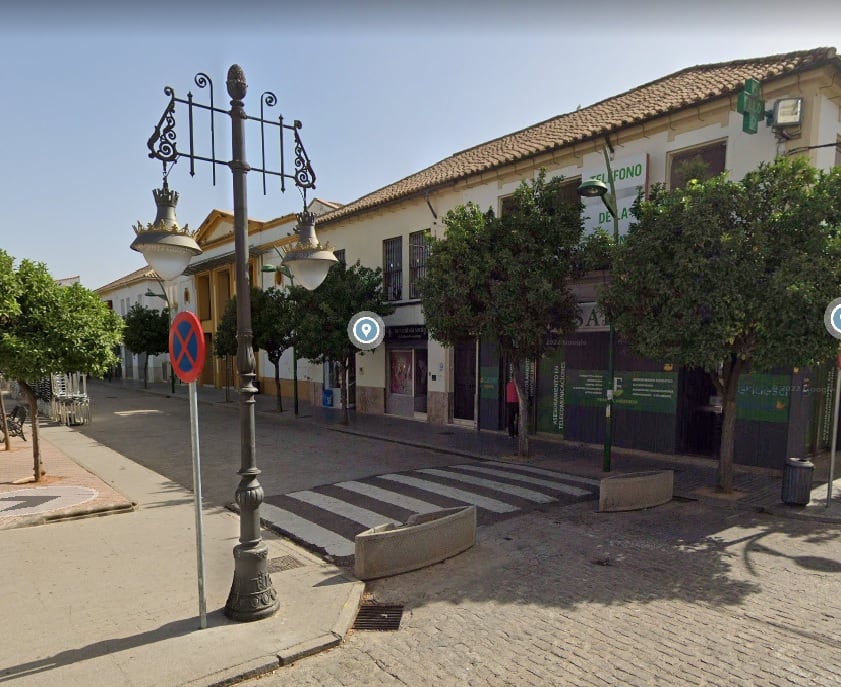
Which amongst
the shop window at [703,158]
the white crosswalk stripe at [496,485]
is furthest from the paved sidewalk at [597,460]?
the shop window at [703,158]

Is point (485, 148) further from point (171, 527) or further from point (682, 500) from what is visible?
point (171, 527)

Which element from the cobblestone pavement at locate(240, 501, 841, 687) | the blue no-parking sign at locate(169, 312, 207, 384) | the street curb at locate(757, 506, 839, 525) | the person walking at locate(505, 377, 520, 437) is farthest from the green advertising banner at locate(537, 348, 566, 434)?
the blue no-parking sign at locate(169, 312, 207, 384)

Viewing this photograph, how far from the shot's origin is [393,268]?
1948cm

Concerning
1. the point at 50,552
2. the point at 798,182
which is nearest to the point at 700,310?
the point at 798,182

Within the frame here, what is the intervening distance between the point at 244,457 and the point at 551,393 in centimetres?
1103

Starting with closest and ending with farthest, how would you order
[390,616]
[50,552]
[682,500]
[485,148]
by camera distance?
1. [390,616]
2. [50,552]
3. [682,500]
4. [485,148]

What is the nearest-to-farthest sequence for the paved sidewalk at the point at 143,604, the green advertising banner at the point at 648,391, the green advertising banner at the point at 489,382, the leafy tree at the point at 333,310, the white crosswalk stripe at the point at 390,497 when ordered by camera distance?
the paved sidewalk at the point at 143,604 → the white crosswalk stripe at the point at 390,497 → the green advertising banner at the point at 648,391 → the green advertising banner at the point at 489,382 → the leafy tree at the point at 333,310

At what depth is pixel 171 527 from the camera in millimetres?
7461

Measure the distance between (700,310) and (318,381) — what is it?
58.7 feet

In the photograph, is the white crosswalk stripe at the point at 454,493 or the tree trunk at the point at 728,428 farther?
the tree trunk at the point at 728,428

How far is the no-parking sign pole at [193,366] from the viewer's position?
449cm

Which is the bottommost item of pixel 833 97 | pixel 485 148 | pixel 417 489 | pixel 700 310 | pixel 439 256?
pixel 417 489

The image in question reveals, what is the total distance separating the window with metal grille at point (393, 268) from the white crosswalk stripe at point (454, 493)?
387 inches

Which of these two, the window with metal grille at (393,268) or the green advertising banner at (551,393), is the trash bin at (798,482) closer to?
the green advertising banner at (551,393)
